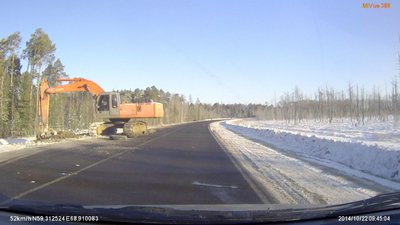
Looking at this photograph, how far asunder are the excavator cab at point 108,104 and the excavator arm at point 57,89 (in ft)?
1.90

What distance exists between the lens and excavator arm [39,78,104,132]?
2794 centimetres

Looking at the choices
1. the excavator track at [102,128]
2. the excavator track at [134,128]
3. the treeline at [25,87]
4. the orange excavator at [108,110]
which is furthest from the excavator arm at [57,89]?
the treeline at [25,87]

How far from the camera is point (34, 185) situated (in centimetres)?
1020

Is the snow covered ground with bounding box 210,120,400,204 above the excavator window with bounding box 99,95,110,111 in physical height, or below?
below

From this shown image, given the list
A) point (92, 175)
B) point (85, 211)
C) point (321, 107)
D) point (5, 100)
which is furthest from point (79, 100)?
point (85, 211)

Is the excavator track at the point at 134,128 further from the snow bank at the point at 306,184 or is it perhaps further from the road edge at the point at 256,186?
the road edge at the point at 256,186

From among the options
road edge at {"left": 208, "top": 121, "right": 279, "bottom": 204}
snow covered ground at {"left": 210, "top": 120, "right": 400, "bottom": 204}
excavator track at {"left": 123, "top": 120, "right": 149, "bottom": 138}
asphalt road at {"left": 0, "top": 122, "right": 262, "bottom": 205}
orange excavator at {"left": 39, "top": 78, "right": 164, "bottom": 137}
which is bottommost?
snow covered ground at {"left": 210, "top": 120, "right": 400, "bottom": 204}

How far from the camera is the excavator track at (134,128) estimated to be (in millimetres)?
34031

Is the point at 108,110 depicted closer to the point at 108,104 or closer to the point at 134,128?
the point at 108,104

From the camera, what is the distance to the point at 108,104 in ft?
108

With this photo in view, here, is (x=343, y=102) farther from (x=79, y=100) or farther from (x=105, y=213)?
(x=105, y=213)

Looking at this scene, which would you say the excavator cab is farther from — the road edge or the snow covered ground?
the road edge

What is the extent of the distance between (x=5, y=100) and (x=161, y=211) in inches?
2021

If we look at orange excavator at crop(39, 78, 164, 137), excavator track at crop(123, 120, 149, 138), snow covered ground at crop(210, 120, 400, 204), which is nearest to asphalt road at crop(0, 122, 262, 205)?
snow covered ground at crop(210, 120, 400, 204)
